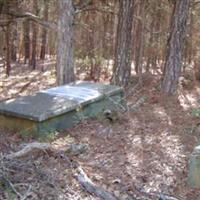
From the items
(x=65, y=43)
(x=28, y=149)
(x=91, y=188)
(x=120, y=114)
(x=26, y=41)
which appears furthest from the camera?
(x=26, y=41)

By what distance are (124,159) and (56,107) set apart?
1.58 m

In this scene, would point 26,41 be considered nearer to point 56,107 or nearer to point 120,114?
point 120,114

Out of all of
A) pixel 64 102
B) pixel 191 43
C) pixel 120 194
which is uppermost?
pixel 191 43

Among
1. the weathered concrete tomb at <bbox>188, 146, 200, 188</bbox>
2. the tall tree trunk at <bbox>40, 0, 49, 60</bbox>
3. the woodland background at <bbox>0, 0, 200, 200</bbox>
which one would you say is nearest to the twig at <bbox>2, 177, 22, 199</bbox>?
the woodland background at <bbox>0, 0, 200, 200</bbox>

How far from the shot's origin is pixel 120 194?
171 inches

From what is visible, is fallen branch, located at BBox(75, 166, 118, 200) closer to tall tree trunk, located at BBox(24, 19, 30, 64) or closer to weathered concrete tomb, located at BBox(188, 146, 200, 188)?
weathered concrete tomb, located at BBox(188, 146, 200, 188)

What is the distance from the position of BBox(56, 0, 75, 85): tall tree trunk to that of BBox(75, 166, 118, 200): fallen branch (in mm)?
5283

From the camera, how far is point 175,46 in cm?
947

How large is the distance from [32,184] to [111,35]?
1087 cm

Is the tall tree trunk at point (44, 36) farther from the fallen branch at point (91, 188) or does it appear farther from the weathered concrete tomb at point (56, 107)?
the fallen branch at point (91, 188)

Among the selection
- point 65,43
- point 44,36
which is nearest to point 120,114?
point 65,43

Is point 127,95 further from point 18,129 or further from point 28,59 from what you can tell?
point 28,59

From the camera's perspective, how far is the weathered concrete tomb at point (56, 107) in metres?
5.98

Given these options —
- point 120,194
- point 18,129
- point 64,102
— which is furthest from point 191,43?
point 120,194
